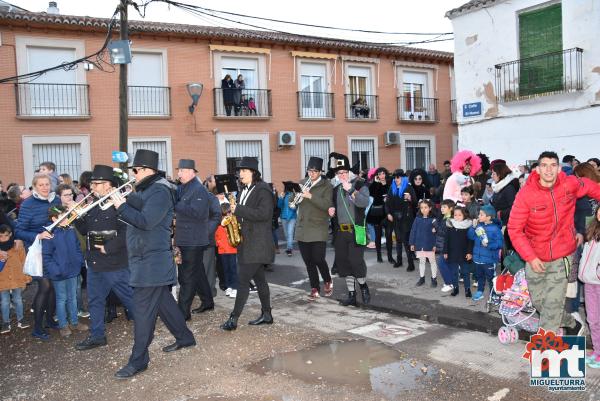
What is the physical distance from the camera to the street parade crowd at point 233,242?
15.5 ft

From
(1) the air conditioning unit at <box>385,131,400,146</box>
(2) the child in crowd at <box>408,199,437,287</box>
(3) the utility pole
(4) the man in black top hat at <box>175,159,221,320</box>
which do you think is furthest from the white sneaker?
(1) the air conditioning unit at <box>385,131,400,146</box>

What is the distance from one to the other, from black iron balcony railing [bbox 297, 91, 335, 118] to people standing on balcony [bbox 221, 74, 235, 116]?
294 centimetres

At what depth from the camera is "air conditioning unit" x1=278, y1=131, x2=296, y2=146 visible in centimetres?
1977

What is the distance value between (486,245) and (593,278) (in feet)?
7.04

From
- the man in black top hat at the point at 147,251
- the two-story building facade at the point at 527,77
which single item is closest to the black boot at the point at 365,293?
the man in black top hat at the point at 147,251

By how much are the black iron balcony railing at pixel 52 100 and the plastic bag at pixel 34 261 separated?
12.0m

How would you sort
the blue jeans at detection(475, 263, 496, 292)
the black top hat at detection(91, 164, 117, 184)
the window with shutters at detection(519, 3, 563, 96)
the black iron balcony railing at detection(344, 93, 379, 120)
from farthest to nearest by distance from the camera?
the black iron balcony railing at detection(344, 93, 379, 120) < the window with shutters at detection(519, 3, 563, 96) < the blue jeans at detection(475, 263, 496, 292) < the black top hat at detection(91, 164, 117, 184)

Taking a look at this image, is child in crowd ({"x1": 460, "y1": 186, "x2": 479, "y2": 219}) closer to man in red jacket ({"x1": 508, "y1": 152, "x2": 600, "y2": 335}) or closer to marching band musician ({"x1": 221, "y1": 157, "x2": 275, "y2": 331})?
man in red jacket ({"x1": 508, "y1": 152, "x2": 600, "y2": 335})

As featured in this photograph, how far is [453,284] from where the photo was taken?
23.8ft

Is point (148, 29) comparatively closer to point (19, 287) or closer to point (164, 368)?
point (19, 287)

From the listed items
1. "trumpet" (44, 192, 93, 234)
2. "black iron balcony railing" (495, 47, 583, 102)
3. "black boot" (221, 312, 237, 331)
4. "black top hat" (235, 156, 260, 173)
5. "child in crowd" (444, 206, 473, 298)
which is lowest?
"black boot" (221, 312, 237, 331)

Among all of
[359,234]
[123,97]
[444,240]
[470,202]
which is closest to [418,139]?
[123,97]

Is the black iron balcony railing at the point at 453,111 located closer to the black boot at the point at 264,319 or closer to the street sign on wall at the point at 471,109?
the street sign on wall at the point at 471,109

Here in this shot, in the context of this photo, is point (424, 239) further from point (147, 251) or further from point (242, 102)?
point (242, 102)
